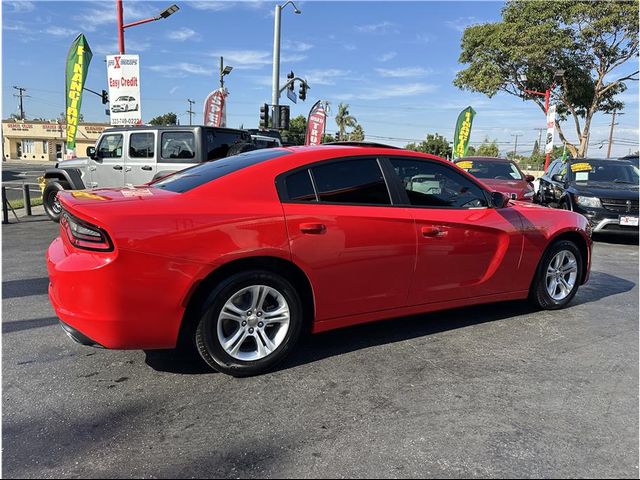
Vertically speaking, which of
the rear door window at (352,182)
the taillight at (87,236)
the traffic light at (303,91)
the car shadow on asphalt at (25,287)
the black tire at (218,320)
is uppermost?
the traffic light at (303,91)

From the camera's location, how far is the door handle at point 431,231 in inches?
142

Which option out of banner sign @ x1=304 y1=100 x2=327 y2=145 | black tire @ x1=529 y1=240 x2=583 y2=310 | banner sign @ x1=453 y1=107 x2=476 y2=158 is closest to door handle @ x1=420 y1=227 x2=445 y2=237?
black tire @ x1=529 y1=240 x2=583 y2=310

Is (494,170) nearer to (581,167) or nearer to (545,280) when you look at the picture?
(581,167)

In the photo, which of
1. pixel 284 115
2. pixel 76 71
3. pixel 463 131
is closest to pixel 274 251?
pixel 76 71

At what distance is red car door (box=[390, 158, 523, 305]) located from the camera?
3682 millimetres

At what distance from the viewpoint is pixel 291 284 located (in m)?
3.20

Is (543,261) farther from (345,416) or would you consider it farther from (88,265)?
(88,265)

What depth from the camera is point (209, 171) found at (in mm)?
3490

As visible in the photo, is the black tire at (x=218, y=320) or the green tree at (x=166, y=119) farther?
the green tree at (x=166, y=119)

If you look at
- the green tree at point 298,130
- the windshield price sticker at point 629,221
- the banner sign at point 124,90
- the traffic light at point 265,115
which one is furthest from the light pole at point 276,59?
the green tree at point 298,130

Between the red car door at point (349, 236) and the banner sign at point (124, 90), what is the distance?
38.1 feet

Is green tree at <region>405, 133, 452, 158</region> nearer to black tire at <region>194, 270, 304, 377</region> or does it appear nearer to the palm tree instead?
the palm tree

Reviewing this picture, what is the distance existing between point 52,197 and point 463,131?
1876 cm

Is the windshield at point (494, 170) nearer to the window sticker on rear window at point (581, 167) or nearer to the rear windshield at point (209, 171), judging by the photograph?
the window sticker on rear window at point (581, 167)
